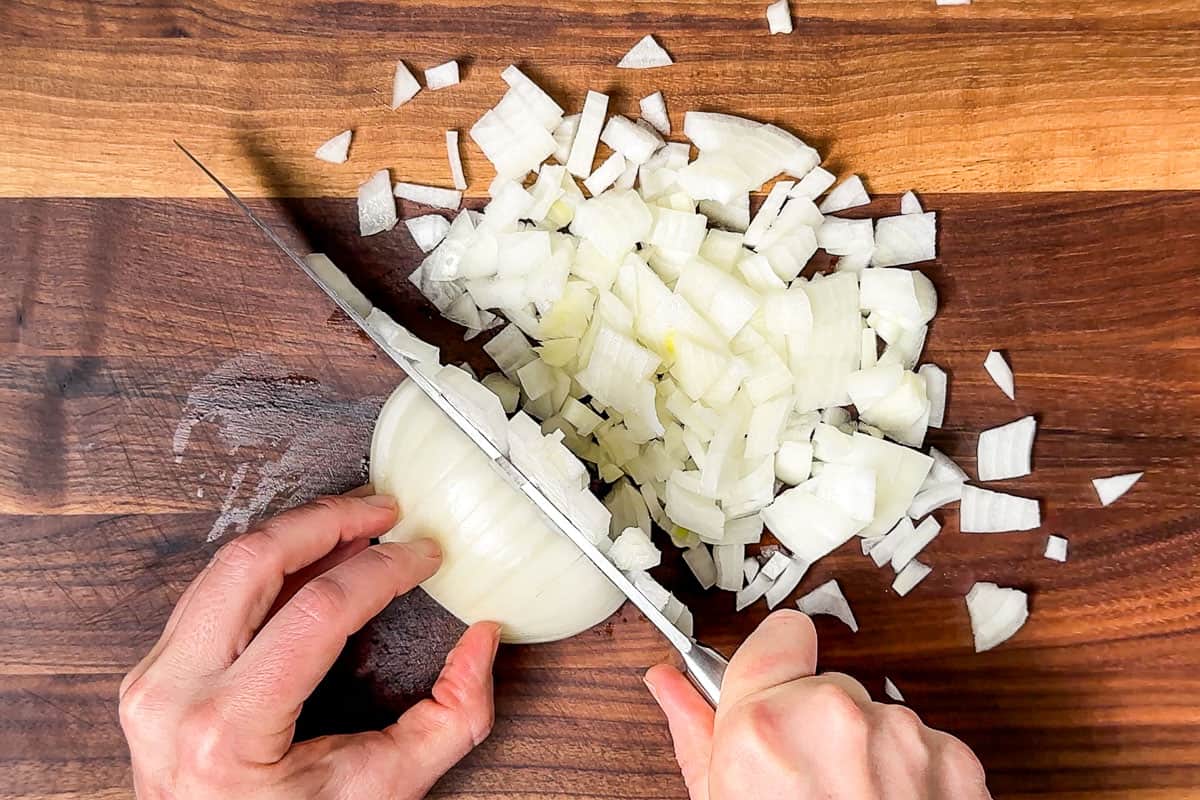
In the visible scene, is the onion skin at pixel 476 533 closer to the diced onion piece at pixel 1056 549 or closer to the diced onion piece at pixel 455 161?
the diced onion piece at pixel 455 161

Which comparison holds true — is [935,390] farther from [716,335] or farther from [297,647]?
[297,647]

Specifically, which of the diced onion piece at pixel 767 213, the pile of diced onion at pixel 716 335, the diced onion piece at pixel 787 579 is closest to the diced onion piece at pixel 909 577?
the pile of diced onion at pixel 716 335

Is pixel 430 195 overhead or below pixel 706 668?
overhead

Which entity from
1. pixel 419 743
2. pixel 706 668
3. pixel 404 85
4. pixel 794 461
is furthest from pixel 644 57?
pixel 419 743

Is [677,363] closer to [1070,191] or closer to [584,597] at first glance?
[584,597]

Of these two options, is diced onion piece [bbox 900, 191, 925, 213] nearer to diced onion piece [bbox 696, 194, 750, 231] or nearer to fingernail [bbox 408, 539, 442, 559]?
diced onion piece [bbox 696, 194, 750, 231]

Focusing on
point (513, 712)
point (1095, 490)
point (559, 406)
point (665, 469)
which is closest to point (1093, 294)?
point (1095, 490)
